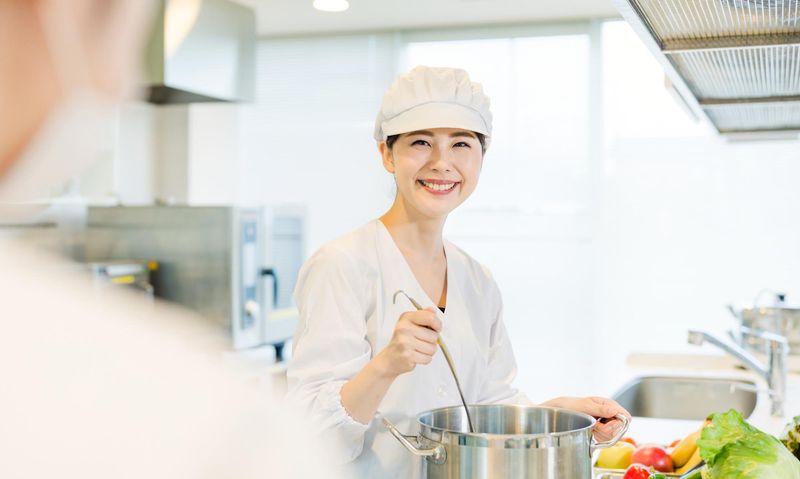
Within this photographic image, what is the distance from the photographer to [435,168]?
1715 millimetres

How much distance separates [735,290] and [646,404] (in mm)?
1971

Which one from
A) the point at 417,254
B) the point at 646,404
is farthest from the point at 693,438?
the point at 646,404

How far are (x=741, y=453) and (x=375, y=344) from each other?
68 centimetres

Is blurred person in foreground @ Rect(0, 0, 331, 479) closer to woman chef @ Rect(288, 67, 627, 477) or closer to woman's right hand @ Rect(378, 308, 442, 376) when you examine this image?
woman's right hand @ Rect(378, 308, 442, 376)

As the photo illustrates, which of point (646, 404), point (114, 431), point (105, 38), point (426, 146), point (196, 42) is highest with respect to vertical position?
point (196, 42)

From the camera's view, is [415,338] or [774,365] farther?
[774,365]

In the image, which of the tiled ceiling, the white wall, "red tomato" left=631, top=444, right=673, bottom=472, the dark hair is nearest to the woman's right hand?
the dark hair

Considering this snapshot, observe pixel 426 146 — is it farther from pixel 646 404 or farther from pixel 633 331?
pixel 633 331

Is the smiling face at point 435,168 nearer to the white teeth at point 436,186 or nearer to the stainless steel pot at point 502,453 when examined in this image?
the white teeth at point 436,186

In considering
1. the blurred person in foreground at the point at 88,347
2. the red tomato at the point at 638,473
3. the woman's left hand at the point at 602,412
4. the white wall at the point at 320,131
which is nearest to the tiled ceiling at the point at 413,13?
the white wall at the point at 320,131

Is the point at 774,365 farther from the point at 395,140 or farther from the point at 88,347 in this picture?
the point at 88,347

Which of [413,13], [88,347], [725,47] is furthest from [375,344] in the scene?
[413,13]

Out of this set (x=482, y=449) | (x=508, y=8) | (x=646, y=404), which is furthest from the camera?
(x=508, y=8)

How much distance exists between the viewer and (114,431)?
12.2 inches
